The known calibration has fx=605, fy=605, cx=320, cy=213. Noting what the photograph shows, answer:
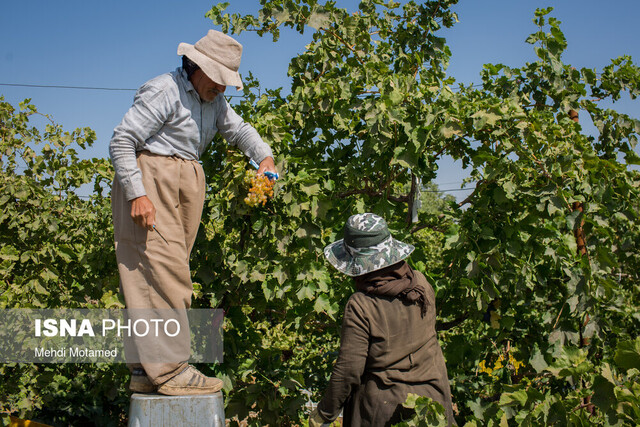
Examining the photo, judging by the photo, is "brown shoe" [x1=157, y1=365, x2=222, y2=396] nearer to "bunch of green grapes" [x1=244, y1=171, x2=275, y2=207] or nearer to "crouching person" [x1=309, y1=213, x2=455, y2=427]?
"crouching person" [x1=309, y1=213, x2=455, y2=427]

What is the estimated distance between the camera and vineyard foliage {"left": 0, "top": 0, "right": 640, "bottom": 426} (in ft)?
9.69

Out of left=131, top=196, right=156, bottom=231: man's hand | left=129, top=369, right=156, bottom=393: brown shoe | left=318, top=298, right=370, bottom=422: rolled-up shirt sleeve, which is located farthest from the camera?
left=129, top=369, right=156, bottom=393: brown shoe

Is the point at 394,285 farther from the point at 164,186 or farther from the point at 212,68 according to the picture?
the point at 212,68

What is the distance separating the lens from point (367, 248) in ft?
7.63

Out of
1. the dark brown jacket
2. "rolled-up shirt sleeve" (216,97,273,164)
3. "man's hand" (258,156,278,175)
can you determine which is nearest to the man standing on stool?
"rolled-up shirt sleeve" (216,97,273,164)

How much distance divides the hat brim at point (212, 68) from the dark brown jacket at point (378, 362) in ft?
3.61

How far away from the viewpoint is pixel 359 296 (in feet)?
7.47

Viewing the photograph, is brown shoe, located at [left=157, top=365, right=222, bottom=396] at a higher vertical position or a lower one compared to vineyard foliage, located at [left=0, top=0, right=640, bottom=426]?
lower

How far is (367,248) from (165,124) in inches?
41.9

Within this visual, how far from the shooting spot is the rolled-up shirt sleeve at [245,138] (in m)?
2.98

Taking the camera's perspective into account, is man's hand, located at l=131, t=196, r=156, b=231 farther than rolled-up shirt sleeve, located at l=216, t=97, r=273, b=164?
No

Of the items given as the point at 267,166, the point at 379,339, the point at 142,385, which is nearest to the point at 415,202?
the point at 267,166

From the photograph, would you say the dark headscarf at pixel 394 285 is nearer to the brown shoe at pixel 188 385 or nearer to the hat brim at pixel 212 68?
the brown shoe at pixel 188 385

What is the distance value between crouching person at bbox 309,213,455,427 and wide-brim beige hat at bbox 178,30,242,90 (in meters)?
0.88
